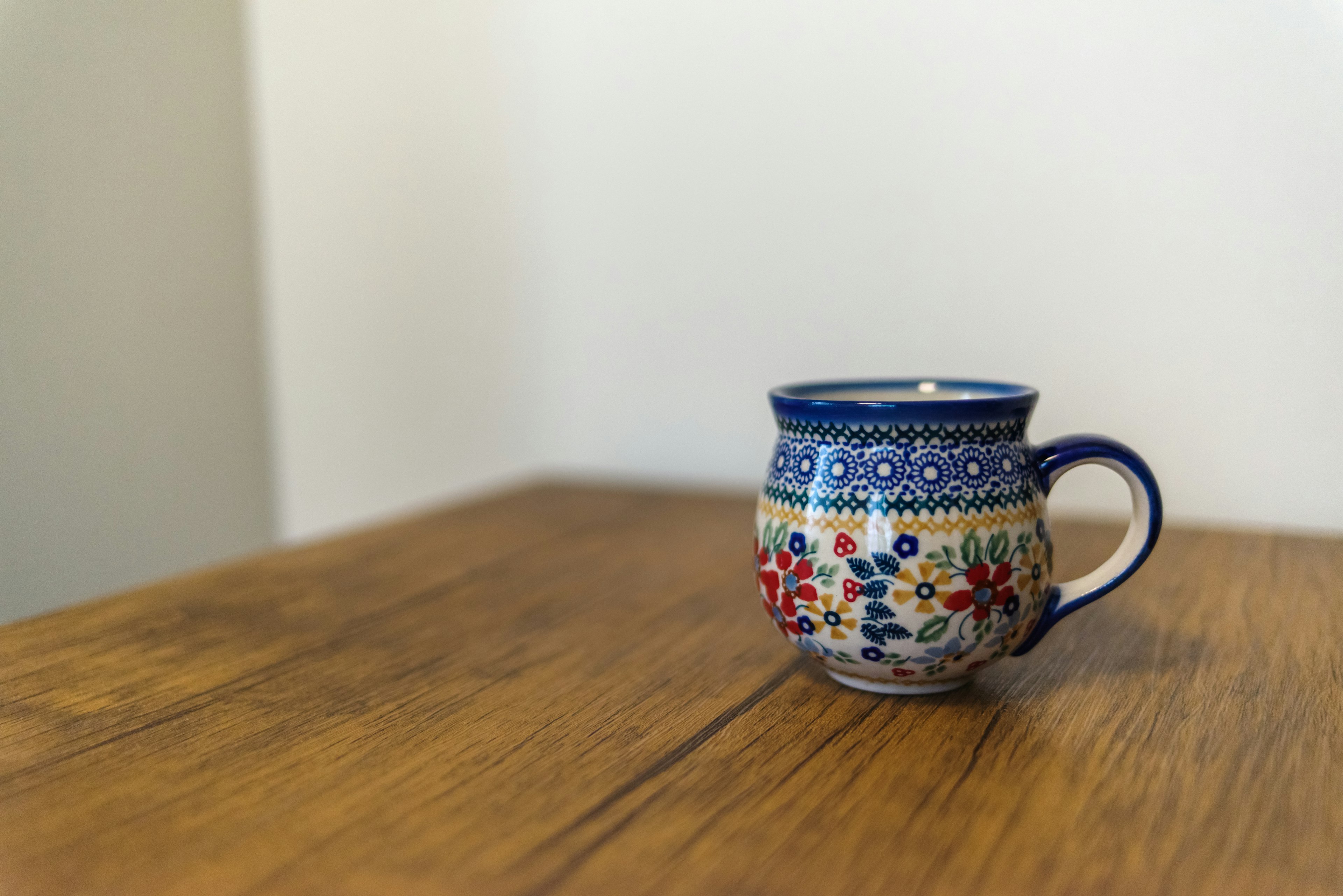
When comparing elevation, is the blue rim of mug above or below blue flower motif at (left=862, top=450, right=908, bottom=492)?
above

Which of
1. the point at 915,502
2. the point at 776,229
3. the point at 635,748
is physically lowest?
the point at 635,748

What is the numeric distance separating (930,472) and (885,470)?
2 centimetres

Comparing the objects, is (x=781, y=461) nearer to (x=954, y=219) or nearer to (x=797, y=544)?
(x=797, y=544)

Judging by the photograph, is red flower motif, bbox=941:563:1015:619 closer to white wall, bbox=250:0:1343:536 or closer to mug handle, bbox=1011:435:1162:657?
mug handle, bbox=1011:435:1162:657

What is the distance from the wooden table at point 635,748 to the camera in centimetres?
36

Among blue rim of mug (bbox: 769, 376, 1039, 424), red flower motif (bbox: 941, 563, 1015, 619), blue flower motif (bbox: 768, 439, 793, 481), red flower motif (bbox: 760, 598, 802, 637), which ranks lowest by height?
red flower motif (bbox: 760, 598, 802, 637)

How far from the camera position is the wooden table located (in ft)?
1.18

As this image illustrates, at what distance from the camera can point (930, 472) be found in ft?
1.55

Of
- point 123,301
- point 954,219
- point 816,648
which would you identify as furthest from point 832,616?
point 123,301

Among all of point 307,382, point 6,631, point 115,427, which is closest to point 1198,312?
point 6,631

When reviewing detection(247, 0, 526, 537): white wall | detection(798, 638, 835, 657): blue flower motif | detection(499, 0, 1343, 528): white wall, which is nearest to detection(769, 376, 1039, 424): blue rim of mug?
detection(798, 638, 835, 657): blue flower motif

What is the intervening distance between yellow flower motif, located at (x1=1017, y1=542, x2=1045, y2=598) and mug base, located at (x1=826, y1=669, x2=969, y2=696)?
6cm

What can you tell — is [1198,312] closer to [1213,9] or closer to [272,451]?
[1213,9]

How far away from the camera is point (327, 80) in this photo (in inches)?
47.8
